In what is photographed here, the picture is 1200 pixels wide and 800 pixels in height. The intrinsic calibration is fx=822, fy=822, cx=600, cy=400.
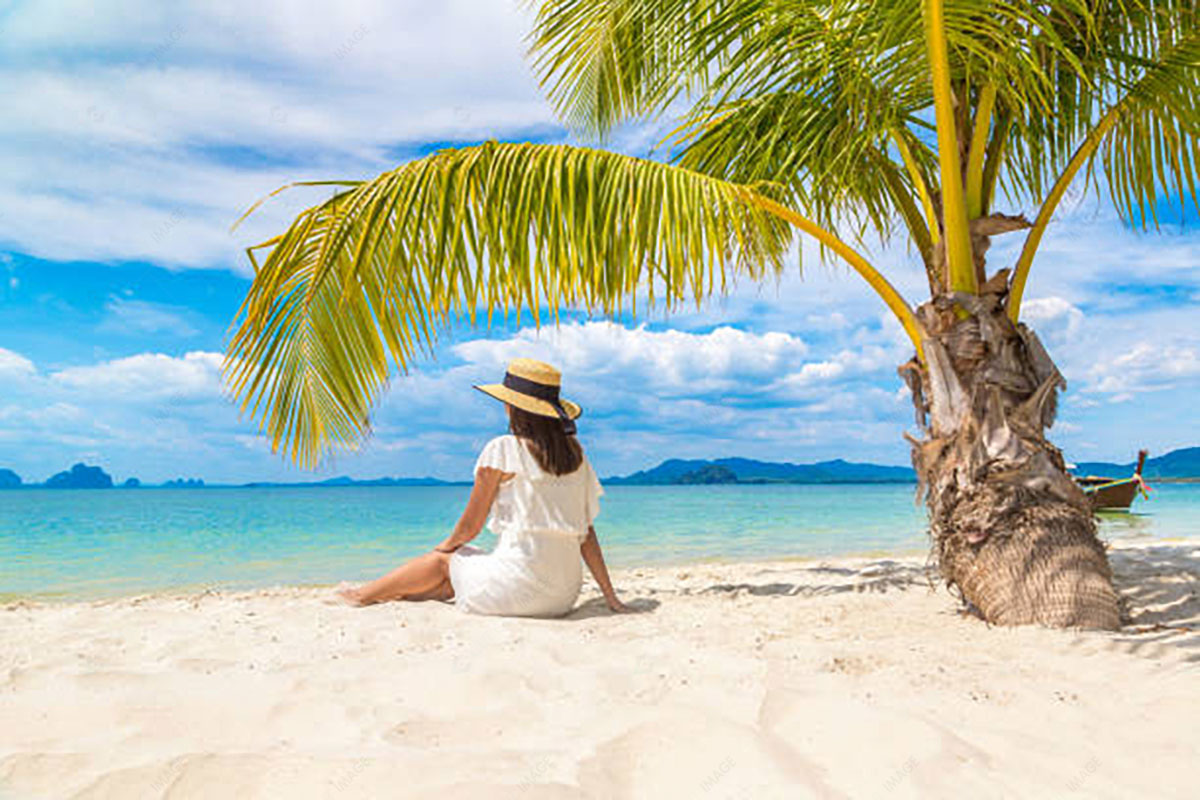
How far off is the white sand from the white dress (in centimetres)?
19

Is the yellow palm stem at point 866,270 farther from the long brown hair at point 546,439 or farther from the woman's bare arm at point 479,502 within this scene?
the woman's bare arm at point 479,502

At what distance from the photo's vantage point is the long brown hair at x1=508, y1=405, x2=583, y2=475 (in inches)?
145

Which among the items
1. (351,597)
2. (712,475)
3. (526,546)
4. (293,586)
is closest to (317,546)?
(293,586)

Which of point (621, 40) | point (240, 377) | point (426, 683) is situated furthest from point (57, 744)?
point (621, 40)

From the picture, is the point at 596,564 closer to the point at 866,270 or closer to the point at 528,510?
the point at 528,510

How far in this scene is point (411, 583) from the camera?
3.91 meters

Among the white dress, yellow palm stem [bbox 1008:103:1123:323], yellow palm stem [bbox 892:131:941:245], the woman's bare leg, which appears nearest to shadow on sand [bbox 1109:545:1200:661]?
yellow palm stem [bbox 1008:103:1123:323]

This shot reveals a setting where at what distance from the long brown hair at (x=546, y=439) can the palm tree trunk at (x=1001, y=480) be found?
1.62m

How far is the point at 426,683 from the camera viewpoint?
244 cm

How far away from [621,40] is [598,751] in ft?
12.4

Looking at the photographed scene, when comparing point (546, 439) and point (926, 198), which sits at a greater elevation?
point (926, 198)

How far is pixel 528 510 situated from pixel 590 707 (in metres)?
1.50

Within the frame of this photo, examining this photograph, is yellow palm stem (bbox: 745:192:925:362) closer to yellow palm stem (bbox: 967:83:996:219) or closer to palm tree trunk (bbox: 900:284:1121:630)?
palm tree trunk (bbox: 900:284:1121:630)

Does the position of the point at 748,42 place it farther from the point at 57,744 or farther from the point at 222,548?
the point at 222,548
